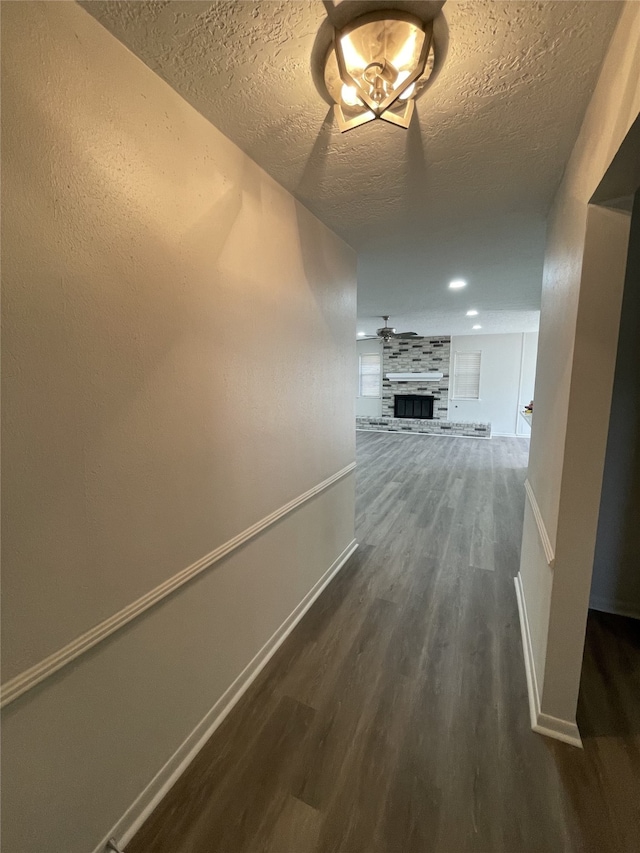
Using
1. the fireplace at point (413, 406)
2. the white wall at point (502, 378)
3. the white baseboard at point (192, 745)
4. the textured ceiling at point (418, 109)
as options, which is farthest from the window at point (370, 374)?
the white baseboard at point (192, 745)

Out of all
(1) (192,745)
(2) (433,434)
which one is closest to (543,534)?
(1) (192,745)

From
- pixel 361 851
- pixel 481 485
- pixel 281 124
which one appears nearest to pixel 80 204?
pixel 281 124

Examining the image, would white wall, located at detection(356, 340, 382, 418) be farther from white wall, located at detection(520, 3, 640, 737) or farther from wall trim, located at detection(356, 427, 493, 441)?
white wall, located at detection(520, 3, 640, 737)

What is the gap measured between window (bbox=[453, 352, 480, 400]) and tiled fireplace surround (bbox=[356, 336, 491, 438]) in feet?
0.73

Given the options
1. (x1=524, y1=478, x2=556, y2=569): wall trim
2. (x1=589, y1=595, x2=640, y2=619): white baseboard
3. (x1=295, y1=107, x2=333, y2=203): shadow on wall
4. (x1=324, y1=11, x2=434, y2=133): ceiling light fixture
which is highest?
(x1=295, y1=107, x2=333, y2=203): shadow on wall

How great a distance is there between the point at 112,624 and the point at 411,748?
1305 mm

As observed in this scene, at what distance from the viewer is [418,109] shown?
3.94 ft

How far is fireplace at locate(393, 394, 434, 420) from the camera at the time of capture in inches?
362

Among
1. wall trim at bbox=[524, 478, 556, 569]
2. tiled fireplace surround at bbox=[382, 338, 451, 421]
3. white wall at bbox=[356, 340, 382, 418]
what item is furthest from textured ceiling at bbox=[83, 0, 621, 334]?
white wall at bbox=[356, 340, 382, 418]

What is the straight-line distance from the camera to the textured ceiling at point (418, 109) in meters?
0.90

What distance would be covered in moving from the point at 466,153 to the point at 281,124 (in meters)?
0.79

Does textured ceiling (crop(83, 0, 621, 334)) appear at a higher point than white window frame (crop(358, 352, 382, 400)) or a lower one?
higher

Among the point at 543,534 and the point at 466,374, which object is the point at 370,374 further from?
the point at 543,534

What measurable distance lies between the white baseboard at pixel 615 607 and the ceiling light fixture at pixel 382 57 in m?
3.02
